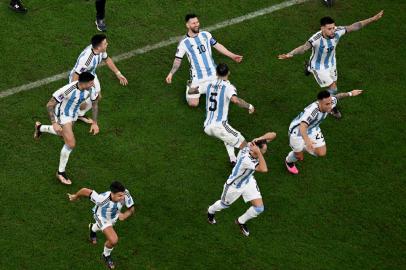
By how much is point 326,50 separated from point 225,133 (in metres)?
2.59

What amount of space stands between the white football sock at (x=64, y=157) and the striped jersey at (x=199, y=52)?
9.73 ft

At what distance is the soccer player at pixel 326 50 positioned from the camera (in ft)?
43.2

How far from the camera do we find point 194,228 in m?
11.8

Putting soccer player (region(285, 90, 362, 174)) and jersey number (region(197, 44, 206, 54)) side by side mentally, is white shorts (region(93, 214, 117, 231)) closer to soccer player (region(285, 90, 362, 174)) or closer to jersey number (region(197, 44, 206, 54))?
soccer player (region(285, 90, 362, 174))

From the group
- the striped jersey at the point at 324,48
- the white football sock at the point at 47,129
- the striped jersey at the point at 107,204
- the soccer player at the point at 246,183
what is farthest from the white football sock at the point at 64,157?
the striped jersey at the point at 324,48

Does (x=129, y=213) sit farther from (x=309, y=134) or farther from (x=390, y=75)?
(x=390, y=75)

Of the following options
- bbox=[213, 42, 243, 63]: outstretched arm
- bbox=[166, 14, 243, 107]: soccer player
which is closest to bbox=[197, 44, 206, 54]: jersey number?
bbox=[166, 14, 243, 107]: soccer player

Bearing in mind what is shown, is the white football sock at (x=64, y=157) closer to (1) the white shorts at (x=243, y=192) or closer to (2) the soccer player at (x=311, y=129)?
(1) the white shorts at (x=243, y=192)

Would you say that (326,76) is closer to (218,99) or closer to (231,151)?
(231,151)

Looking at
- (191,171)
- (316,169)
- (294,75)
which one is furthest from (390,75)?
(191,171)

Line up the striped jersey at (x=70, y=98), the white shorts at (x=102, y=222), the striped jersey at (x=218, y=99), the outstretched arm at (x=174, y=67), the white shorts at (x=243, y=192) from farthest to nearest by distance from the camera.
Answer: the outstretched arm at (x=174, y=67), the striped jersey at (x=218, y=99), the striped jersey at (x=70, y=98), the white shorts at (x=243, y=192), the white shorts at (x=102, y=222)

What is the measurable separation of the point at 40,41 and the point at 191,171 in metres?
4.40

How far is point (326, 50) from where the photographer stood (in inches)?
525

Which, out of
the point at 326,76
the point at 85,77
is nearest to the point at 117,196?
the point at 85,77
